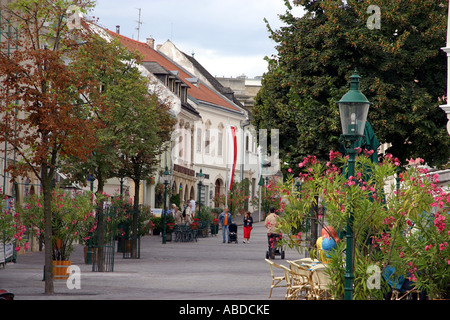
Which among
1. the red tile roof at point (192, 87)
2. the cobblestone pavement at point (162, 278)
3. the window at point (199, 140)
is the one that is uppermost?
the red tile roof at point (192, 87)

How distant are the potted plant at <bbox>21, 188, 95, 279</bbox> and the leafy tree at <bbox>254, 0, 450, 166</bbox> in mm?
9156

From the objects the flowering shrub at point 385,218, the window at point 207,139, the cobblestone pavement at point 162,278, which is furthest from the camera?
the window at point 207,139

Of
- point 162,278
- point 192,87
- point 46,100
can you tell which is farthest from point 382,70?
point 192,87

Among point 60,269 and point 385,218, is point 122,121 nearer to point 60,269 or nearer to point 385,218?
point 60,269

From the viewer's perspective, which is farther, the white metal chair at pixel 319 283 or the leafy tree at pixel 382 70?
the leafy tree at pixel 382 70

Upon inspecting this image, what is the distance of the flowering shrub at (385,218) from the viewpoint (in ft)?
39.0

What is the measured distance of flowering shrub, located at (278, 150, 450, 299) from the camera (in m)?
11.9

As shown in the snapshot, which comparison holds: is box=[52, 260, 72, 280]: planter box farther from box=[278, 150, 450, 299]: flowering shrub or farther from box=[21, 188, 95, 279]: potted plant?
box=[278, 150, 450, 299]: flowering shrub

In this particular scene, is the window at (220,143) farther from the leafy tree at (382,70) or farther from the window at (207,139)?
the leafy tree at (382,70)

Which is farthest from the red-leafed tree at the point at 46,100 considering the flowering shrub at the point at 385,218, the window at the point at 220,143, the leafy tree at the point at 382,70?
the window at the point at 220,143

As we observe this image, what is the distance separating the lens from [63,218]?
2280 cm

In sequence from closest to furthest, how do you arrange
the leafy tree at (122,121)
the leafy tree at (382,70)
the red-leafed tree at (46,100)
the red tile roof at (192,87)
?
the red-leafed tree at (46,100), the leafy tree at (382,70), the leafy tree at (122,121), the red tile roof at (192,87)

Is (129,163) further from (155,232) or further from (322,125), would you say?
(155,232)

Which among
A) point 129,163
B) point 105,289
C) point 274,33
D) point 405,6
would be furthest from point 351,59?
point 105,289
